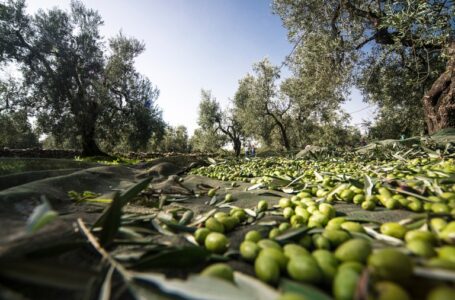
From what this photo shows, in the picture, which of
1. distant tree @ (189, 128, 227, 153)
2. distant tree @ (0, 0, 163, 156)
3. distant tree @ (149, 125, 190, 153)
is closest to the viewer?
distant tree @ (0, 0, 163, 156)

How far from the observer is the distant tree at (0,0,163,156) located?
18.1m

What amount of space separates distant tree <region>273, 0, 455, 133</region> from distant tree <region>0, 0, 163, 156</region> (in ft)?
48.7

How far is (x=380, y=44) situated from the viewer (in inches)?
419

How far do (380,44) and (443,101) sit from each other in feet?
12.8

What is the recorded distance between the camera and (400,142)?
5.85 metres

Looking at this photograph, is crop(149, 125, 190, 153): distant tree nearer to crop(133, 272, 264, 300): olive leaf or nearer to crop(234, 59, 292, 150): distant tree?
crop(234, 59, 292, 150): distant tree

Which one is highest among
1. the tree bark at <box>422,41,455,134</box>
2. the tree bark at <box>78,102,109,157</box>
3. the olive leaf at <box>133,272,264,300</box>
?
the tree bark at <box>78,102,109,157</box>

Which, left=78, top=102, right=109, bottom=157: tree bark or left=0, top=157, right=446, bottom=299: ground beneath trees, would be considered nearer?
left=0, top=157, right=446, bottom=299: ground beneath trees

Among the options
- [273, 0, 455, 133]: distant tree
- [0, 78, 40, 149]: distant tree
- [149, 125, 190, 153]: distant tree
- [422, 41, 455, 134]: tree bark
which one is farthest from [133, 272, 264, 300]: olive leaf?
[149, 125, 190, 153]: distant tree

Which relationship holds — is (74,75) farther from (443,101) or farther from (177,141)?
(177,141)

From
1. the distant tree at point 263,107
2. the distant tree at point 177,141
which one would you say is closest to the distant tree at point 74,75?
the distant tree at point 263,107

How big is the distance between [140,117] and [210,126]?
18.9 meters

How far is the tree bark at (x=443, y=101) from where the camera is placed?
7.73 metres

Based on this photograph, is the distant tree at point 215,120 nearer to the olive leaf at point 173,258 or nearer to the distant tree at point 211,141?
the distant tree at point 211,141
